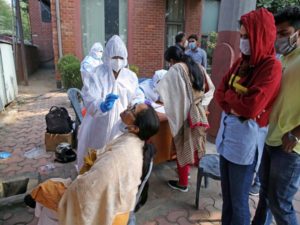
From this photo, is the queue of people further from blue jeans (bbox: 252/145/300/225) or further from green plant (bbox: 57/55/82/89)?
green plant (bbox: 57/55/82/89)

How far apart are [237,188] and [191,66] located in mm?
1374

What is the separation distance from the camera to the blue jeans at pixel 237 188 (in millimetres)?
1698

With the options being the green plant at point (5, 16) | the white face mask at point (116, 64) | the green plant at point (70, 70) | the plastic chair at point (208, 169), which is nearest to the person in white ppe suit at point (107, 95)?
the white face mask at point (116, 64)

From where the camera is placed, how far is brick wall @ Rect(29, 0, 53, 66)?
13.4 m

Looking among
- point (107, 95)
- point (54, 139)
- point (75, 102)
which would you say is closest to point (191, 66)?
point (107, 95)

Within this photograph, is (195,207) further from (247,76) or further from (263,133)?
(247,76)

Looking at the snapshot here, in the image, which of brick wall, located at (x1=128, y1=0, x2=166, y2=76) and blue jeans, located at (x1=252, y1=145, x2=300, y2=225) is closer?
blue jeans, located at (x1=252, y1=145, x2=300, y2=225)

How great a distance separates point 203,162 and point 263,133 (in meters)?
1.09

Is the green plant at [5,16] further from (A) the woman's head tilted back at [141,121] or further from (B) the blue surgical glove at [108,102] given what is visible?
(A) the woman's head tilted back at [141,121]

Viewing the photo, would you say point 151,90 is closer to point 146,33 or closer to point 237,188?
point 237,188

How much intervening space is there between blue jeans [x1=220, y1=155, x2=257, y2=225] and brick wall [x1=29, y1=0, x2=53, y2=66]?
559 inches

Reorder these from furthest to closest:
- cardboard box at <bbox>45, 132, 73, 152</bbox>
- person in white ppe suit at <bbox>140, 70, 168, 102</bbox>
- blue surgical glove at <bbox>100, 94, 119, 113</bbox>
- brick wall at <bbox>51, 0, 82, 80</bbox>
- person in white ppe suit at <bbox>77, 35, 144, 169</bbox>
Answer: brick wall at <bbox>51, 0, 82, 80</bbox> → cardboard box at <bbox>45, 132, 73, 152</bbox> → person in white ppe suit at <bbox>140, 70, 168, 102</bbox> → person in white ppe suit at <bbox>77, 35, 144, 169</bbox> → blue surgical glove at <bbox>100, 94, 119, 113</bbox>

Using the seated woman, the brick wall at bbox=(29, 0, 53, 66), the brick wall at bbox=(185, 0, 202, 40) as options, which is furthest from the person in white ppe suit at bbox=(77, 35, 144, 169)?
the brick wall at bbox=(29, 0, 53, 66)

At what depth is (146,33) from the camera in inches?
332
